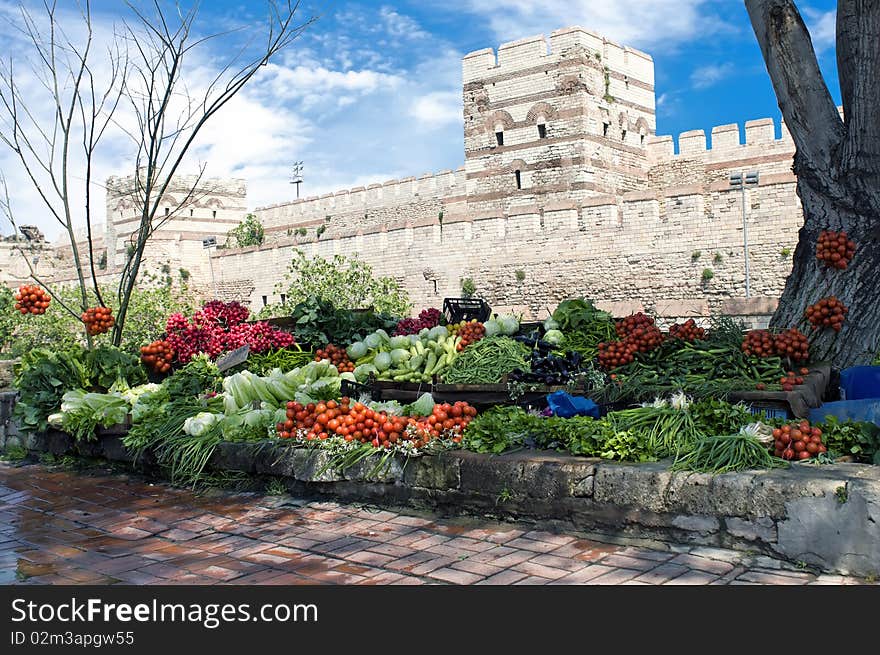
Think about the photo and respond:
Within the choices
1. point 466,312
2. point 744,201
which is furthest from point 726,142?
point 466,312

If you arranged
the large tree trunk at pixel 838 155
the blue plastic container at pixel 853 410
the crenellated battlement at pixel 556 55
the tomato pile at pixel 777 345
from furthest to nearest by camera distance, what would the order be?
the crenellated battlement at pixel 556 55 → the large tree trunk at pixel 838 155 → the tomato pile at pixel 777 345 → the blue plastic container at pixel 853 410

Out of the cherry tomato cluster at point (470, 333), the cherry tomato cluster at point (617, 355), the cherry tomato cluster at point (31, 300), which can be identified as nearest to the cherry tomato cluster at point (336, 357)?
the cherry tomato cluster at point (470, 333)

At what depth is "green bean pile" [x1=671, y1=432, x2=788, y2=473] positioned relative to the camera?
3742mm

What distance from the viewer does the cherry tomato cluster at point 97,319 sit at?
716 centimetres

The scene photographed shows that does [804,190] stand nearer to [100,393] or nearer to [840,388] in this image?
[840,388]

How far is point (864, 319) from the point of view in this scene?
5906 millimetres

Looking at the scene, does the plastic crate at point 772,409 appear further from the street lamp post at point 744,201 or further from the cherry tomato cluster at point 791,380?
the street lamp post at point 744,201

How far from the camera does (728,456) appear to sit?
12.5 feet

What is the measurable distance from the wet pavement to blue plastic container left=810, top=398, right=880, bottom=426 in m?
1.42

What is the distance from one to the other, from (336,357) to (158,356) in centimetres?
160

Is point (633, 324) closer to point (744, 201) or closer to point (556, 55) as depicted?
point (744, 201)

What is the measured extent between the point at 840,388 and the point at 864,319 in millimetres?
719

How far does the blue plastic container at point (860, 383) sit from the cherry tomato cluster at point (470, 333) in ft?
8.54

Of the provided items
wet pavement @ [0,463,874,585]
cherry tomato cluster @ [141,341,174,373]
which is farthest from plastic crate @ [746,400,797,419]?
cherry tomato cluster @ [141,341,174,373]
